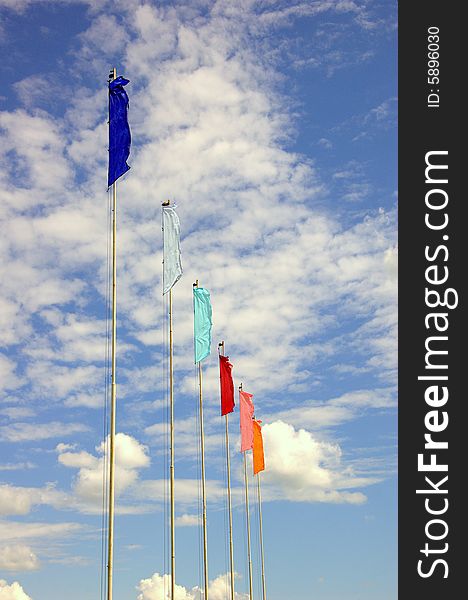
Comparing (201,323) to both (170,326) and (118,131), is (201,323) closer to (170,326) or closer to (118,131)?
(170,326)

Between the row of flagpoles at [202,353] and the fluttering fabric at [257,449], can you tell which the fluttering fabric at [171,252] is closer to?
the row of flagpoles at [202,353]

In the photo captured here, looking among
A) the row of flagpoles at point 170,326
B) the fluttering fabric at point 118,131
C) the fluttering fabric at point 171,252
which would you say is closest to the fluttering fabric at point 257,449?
the row of flagpoles at point 170,326

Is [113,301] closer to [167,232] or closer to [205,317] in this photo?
[167,232]

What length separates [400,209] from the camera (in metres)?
27.3

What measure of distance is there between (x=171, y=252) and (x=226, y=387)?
47.3 ft

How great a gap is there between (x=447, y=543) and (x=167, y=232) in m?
24.9

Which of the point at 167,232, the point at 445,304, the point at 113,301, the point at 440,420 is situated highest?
the point at 167,232

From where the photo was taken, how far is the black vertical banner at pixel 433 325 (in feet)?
83.3

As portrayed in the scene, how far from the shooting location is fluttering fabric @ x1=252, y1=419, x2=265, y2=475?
71.4 m

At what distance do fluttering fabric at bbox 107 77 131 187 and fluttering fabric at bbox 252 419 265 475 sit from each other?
37986 millimetres

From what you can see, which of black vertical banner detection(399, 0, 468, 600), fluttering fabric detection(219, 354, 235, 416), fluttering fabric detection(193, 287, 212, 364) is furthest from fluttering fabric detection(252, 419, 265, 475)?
black vertical banner detection(399, 0, 468, 600)

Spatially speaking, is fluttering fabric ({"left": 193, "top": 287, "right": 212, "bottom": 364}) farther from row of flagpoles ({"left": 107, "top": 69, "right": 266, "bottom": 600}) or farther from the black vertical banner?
the black vertical banner

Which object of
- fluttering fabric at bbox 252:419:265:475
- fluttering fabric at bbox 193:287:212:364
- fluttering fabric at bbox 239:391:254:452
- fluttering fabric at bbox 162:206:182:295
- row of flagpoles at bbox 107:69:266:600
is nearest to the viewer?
row of flagpoles at bbox 107:69:266:600

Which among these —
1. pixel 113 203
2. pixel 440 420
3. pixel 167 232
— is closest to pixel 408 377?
pixel 440 420
